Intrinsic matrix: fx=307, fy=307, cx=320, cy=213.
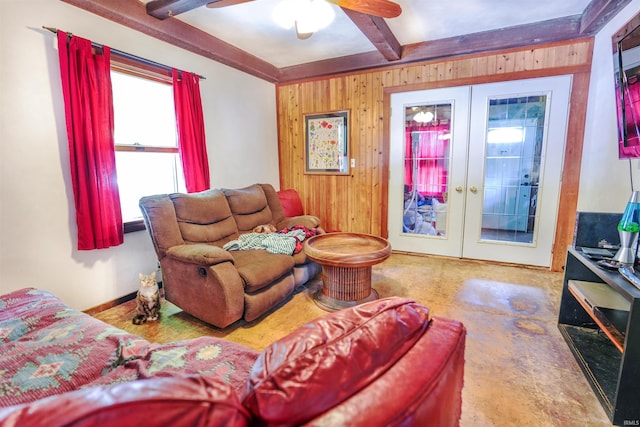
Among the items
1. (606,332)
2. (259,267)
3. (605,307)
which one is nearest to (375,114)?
(259,267)

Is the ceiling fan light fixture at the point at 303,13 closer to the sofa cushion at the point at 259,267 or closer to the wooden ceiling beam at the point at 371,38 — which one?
the wooden ceiling beam at the point at 371,38

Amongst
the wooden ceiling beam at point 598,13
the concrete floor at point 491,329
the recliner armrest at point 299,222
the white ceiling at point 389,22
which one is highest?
the white ceiling at point 389,22

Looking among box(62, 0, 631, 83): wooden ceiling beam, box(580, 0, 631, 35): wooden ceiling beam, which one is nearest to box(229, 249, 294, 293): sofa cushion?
box(62, 0, 631, 83): wooden ceiling beam

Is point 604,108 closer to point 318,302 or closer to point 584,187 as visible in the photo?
point 584,187

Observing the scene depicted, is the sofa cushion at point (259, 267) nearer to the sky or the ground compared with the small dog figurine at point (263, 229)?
nearer to the ground

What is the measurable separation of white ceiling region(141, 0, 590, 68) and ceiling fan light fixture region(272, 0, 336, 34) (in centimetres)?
69

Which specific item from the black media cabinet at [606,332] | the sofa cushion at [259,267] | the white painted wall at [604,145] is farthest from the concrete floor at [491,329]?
the white painted wall at [604,145]

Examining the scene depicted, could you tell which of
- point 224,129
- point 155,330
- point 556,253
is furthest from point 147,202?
point 556,253

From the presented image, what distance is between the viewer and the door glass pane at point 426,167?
3660mm

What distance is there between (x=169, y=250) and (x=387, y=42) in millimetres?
2779

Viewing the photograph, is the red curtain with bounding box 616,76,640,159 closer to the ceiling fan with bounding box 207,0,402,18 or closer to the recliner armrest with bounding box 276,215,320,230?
the ceiling fan with bounding box 207,0,402,18

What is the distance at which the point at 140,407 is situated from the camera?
435 mm

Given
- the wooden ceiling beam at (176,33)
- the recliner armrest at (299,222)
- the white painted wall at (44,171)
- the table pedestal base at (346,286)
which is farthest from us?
the recliner armrest at (299,222)

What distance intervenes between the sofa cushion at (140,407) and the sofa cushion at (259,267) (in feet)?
5.67
